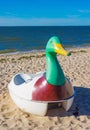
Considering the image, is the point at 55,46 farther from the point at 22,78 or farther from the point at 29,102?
the point at 22,78

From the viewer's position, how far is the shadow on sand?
5.70 m

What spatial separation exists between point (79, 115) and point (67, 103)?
17.7 inches

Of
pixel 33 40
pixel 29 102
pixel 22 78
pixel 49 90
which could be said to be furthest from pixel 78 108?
pixel 33 40

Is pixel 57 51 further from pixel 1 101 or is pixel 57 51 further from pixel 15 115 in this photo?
pixel 1 101

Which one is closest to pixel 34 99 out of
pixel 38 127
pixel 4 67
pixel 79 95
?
pixel 38 127

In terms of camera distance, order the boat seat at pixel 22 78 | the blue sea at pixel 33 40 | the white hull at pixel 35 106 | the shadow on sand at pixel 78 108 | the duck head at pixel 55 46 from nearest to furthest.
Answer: the duck head at pixel 55 46, the white hull at pixel 35 106, the shadow on sand at pixel 78 108, the boat seat at pixel 22 78, the blue sea at pixel 33 40

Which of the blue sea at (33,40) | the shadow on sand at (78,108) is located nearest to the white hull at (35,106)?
the shadow on sand at (78,108)

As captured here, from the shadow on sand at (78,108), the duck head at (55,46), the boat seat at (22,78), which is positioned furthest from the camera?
the boat seat at (22,78)

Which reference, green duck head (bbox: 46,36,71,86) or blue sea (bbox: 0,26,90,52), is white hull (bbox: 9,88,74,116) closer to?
green duck head (bbox: 46,36,71,86)

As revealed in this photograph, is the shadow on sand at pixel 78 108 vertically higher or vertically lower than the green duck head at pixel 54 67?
lower

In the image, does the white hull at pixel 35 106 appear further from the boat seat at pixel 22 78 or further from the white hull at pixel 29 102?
the boat seat at pixel 22 78

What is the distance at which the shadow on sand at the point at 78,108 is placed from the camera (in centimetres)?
570

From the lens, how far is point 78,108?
6090 millimetres

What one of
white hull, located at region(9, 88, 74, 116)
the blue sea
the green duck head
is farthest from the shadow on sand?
the blue sea
